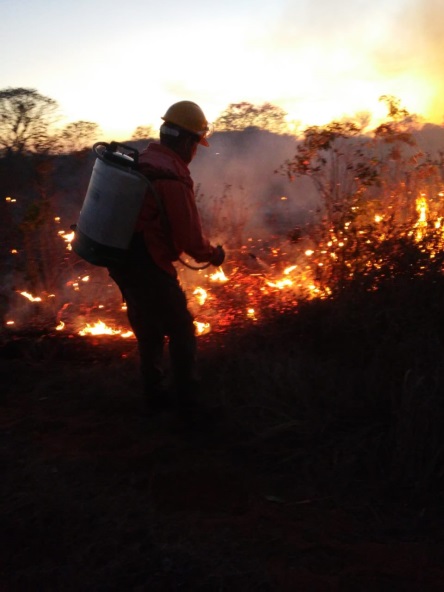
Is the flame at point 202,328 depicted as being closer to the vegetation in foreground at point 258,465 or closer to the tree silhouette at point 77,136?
the vegetation in foreground at point 258,465

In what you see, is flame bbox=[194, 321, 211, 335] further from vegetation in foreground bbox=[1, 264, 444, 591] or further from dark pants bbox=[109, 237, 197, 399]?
dark pants bbox=[109, 237, 197, 399]

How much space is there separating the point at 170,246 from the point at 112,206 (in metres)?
0.42

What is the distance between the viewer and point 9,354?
5941 millimetres

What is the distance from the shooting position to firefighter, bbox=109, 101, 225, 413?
4039mm

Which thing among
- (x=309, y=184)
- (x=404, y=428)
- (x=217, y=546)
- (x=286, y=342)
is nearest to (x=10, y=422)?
(x=286, y=342)

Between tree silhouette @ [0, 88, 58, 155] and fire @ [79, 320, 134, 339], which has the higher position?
tree silhouette @ [0, 88, 58, 155]

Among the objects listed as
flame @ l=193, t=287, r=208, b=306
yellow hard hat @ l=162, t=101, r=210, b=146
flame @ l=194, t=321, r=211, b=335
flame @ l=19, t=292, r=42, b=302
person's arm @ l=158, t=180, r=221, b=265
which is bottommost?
flame @ l=194, t=321, r=211, b=335

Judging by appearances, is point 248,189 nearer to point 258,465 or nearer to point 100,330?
point 100,330

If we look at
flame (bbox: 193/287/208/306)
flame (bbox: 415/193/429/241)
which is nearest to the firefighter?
flame (bbox: 193/287/208/306)

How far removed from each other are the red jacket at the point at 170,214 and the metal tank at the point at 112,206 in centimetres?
10

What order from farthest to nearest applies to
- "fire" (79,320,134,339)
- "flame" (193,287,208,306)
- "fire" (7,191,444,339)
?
1. "fire" (79,320,134,339)
2. "flame" (193,287,208,306)
3. "fire" (7,191,444,339)

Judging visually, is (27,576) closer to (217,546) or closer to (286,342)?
(217,546)

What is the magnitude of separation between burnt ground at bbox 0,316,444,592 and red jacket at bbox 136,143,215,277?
2.87 ft

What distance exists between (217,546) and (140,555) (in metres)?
0.30
